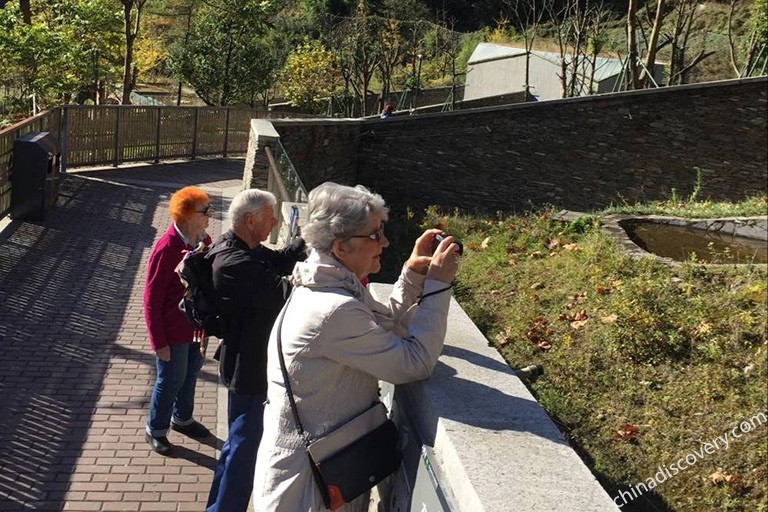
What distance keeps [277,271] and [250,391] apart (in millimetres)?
595

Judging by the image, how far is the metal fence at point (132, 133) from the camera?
1373 centimetres

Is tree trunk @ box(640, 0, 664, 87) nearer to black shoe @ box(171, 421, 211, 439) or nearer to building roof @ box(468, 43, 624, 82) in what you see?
building roof @ box(468, 43, 624, 82)

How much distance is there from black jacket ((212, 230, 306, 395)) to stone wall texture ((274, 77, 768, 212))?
15372mm

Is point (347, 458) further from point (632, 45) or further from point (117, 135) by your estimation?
point (632, 45)

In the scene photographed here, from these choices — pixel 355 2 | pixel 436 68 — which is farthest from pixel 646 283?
pixel 355 2

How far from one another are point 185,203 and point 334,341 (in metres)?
2.84

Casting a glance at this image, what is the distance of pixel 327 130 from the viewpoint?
17.0 metres

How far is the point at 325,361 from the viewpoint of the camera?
8.55 feet

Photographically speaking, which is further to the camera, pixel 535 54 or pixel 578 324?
pixel 535 54

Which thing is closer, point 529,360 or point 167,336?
point 167,336

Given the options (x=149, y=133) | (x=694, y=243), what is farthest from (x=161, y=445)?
(x=149, y=133)

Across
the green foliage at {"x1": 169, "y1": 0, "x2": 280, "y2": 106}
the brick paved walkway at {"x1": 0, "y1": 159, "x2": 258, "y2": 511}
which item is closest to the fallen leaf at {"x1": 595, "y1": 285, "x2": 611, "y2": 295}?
the brick paved walkway at {"x1": 0, "y1": 159, "x2": 258, "y2": 511}

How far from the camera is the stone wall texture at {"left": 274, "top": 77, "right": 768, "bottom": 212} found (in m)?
19.4

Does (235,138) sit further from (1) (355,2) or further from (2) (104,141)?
(1) (355,2)
